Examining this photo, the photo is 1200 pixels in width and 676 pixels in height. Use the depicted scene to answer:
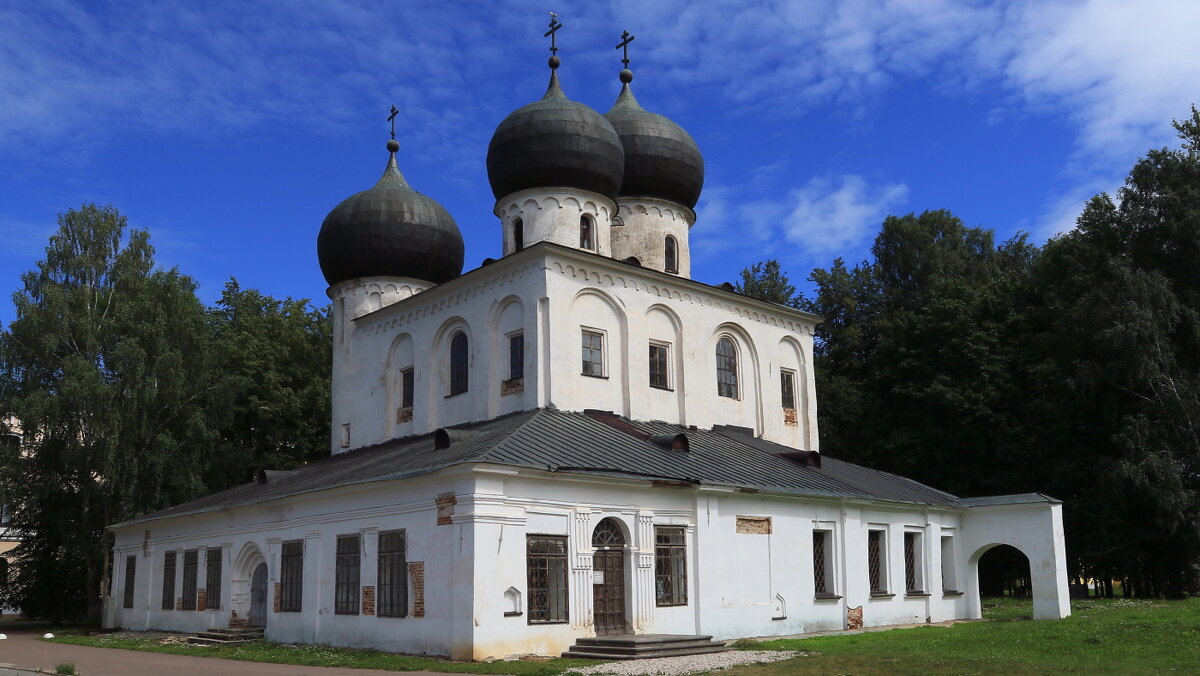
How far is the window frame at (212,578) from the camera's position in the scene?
850 inches

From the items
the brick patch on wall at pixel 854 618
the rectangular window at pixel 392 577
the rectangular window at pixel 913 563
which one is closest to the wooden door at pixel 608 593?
the rectangular window at pixel 392 577

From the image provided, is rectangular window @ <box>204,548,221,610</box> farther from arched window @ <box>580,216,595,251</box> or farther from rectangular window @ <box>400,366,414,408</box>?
arched window @ <box>580,216,595,251</box>

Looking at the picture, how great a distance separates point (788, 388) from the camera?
86.4 ft

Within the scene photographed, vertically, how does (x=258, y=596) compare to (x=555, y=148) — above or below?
below

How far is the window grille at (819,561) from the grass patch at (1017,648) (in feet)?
5.11

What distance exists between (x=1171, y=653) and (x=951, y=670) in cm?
360

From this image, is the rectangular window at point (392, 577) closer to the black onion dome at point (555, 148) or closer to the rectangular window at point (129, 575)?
the black onion dome at point (555, 148)

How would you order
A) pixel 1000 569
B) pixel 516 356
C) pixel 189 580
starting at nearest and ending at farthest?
pixel 516 356
pixel 189 580
pixel 1000 569

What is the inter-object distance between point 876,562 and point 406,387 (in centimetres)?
1138

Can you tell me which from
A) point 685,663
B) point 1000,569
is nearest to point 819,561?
point 685,663

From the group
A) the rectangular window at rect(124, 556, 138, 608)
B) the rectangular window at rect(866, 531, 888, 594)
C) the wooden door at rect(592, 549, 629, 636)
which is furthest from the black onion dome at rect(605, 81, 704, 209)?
the rectangular window at rect(124, 556, 138, 608)

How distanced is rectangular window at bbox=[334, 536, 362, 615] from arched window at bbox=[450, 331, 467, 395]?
5858mm

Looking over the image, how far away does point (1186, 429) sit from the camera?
27500 millimetres

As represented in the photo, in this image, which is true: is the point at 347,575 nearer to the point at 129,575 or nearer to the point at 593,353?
the point at 593,353
